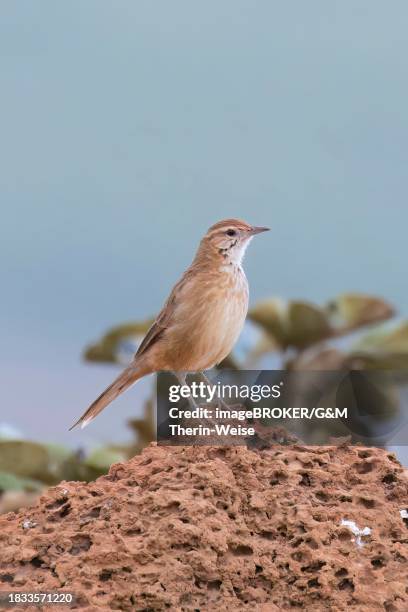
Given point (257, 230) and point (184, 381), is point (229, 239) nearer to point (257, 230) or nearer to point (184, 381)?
point (257, 230)

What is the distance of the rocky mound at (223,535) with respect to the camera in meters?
4.07

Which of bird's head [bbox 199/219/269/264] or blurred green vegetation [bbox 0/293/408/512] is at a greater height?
blurred green vegetation [bbox 0/293/408/512]

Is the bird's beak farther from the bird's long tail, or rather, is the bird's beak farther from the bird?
the bird's long tail

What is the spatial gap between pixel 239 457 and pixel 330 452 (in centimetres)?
45

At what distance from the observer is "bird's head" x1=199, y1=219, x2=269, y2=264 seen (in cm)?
566

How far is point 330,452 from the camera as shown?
15.5 feet

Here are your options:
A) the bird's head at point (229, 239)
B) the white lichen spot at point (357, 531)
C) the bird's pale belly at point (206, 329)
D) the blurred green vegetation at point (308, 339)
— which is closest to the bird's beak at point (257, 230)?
the bird's head at point (229, 239)

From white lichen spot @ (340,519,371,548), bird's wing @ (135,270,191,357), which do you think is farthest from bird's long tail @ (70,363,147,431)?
white lichen spot @ (340,519,371,548)

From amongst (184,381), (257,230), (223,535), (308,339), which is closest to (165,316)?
(184,381)

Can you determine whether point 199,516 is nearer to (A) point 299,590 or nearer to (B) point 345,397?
(A) point 299,590

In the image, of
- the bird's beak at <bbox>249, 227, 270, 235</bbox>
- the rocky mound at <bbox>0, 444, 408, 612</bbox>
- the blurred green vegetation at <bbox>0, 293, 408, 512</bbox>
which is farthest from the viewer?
the blurred green vegetation at <bbox>0, 293, 408, 512</bbox>

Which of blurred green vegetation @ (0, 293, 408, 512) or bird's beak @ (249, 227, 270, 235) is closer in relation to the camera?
bird's beak @ (249, 227, 270, 235)

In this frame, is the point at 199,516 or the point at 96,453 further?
the point at 96,453

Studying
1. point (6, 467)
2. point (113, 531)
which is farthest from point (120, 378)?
point (6, 467)
